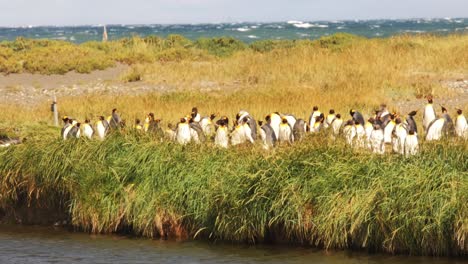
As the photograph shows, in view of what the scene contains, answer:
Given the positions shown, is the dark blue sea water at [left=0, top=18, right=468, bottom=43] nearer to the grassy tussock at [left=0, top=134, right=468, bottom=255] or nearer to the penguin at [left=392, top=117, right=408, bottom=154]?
the penguin at [left=392, top=117, right=408, bottom=154]

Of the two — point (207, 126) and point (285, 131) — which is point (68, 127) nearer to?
point (207, 126)

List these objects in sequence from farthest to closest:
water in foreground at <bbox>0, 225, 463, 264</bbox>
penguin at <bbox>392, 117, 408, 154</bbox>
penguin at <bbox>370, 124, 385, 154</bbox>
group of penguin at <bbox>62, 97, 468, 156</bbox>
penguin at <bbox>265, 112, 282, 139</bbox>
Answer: penguin at <bbox>265, 112, 282, 139</bbox> → group of penguin at <bbox>62, 97, 468, 156</bbox> → penguin at <bbox>392, 117, 408, 154</bbox> → penguin at <bbox>370, 124, 385, 154</bbox> → water in foreground at <bbox>0, 225, 463, 264</bbox>

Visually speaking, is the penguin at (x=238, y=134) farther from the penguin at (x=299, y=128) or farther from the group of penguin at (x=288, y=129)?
the penguin at (x=299, y=128)

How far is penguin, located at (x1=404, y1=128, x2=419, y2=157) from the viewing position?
45.0ft

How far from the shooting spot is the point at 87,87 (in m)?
31.7

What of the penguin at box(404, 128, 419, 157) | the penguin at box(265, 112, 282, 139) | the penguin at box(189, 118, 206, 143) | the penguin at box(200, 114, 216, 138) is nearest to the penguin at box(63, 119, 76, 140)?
the penguin at box(189, 118, 206, 143)

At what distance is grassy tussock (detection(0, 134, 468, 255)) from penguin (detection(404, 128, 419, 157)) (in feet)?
0.91

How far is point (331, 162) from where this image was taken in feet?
43.0

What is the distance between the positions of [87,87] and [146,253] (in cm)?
1893

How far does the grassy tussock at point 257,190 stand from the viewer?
481 inches

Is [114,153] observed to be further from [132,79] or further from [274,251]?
[132,79]

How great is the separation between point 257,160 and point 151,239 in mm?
2034

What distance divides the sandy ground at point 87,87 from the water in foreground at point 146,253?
39.0 ft

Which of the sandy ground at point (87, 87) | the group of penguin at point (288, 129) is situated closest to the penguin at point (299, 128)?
the group of penguin at point (288, 129)
